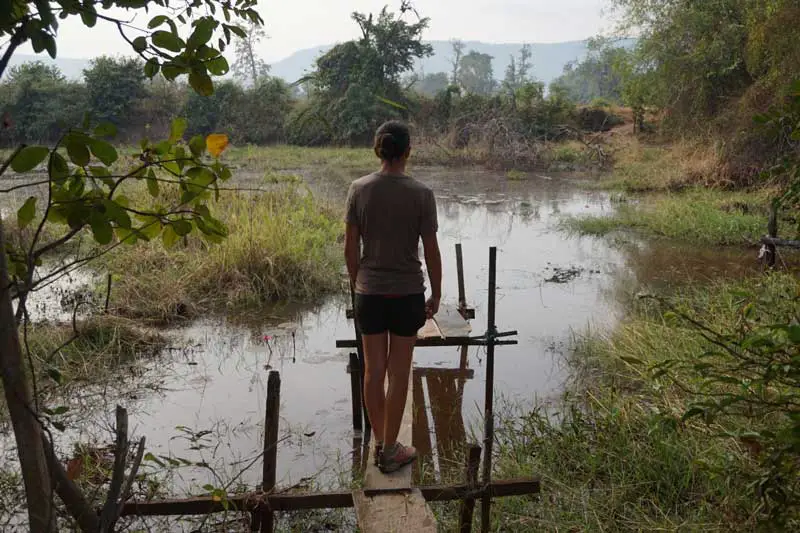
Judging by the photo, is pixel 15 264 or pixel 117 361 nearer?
pixel 15 264

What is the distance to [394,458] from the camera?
119 inches

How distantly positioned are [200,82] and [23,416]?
2.60 ft

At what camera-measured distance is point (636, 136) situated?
70.7 ft

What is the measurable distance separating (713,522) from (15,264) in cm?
257

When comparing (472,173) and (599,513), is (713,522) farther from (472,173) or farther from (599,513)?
(472,173)

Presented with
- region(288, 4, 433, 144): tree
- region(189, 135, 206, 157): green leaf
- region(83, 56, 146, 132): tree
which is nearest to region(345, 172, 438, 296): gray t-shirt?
region(189, 135, 206, 157): green leaf

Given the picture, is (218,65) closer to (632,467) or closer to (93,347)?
(632,467)

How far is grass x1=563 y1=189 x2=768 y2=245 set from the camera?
9156 millimetres

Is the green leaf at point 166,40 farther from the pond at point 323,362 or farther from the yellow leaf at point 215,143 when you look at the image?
the pond at point 323,362

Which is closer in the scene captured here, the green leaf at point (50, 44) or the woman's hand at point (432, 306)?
the green leaf at point (50, 44)

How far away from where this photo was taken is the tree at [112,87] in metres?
24.0

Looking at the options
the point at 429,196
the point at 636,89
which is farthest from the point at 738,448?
the point at 636,89

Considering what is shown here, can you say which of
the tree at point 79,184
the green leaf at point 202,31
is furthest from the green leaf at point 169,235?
the green leaf at point 202,31

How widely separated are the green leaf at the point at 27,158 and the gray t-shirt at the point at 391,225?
1645 mm
